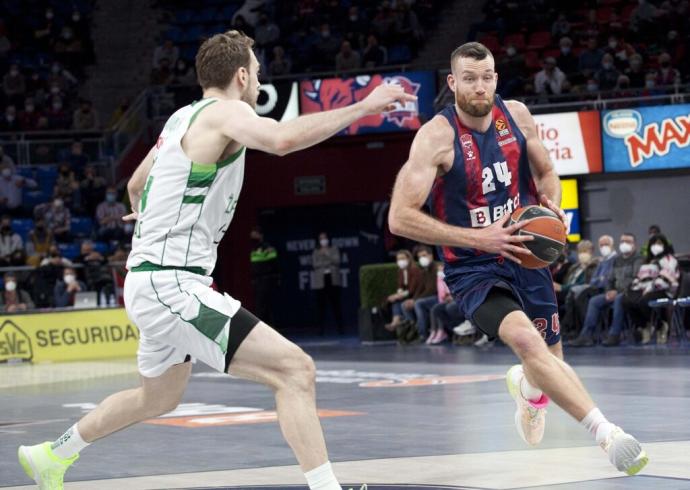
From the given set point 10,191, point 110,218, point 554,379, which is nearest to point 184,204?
point 554,379

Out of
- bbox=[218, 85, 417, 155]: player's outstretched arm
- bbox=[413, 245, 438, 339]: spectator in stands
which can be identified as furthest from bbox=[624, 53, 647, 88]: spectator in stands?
bbox=[218, 85, 417, 155]: player's outstretched arm

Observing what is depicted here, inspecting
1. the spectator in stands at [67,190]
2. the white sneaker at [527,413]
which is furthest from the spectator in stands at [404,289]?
the white sneaker at [527,413]

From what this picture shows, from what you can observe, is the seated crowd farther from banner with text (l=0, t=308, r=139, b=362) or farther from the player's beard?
the player's beard

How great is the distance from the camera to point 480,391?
12.5 meters

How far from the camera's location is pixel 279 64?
2716 cm

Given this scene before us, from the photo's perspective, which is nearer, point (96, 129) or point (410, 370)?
point (410, 370)

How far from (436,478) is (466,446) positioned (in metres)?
1.47

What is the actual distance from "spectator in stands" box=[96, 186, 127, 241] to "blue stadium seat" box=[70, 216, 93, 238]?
482 millimetres

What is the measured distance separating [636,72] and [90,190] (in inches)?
419

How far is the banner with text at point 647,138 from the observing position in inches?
826

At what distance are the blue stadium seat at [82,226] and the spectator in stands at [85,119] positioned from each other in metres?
2.60

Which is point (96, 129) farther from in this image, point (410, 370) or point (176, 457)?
point (176, 457)

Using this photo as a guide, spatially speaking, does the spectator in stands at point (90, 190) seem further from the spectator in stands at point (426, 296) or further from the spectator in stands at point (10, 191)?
the spectator in stands at point (426, 296)

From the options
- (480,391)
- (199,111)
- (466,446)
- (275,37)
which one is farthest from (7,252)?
(199,111)
